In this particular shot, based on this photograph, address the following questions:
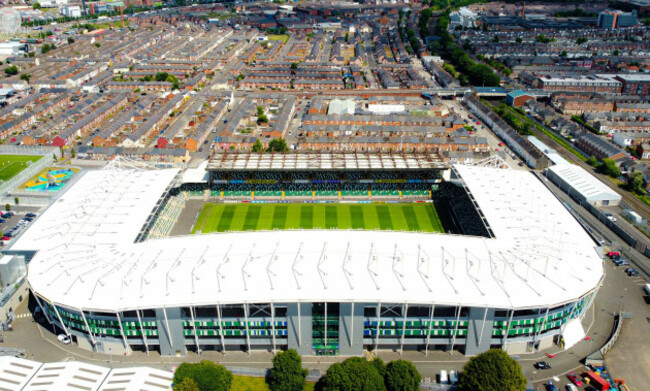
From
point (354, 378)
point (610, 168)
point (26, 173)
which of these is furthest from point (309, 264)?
point (610, 168)

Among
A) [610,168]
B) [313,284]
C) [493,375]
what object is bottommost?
[610,168]

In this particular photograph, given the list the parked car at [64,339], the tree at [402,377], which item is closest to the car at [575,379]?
the tree at [402,377]

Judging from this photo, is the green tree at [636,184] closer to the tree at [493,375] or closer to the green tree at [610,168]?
the green tree at [610,168]

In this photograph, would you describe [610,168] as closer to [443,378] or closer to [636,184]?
[636,184]

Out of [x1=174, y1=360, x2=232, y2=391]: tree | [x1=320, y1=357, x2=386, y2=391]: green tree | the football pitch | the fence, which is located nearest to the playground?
the fence

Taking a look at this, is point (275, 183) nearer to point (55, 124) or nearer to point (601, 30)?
point (55, 124)

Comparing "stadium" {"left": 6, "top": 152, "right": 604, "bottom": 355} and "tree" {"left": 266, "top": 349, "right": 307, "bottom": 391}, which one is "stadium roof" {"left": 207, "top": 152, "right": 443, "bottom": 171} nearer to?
"stadium" {"left": 6, "top": 152, "right": 604, "bottom": 355}

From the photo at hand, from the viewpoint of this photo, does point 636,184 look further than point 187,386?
Yes
